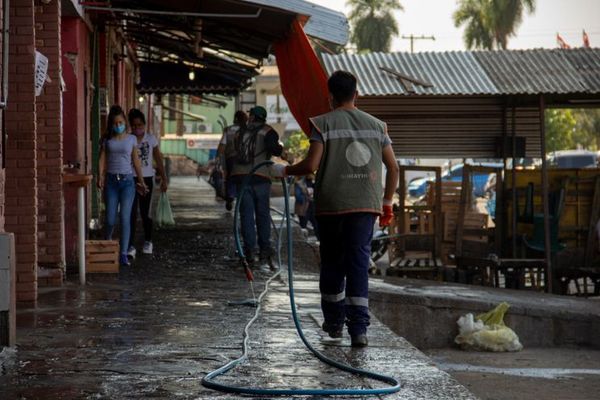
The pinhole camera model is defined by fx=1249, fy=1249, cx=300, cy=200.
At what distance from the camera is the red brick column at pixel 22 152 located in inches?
402

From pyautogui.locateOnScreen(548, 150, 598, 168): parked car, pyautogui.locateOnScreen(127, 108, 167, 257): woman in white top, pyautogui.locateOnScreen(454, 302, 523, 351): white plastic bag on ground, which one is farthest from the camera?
pyautogui.locateOnScreen(548, 150, 598, 168): parked car

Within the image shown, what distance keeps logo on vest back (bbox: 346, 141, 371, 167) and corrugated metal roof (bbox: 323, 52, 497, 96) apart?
7964 mm

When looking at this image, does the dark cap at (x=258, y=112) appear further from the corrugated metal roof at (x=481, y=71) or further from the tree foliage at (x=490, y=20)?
the tree foliage at (x=490, y=20)

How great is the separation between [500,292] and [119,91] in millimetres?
10863

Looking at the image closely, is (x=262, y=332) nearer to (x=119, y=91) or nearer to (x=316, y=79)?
(x=316, y=79)

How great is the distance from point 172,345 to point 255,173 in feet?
17.2

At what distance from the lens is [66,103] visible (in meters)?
14.4

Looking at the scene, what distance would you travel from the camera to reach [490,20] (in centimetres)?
8538

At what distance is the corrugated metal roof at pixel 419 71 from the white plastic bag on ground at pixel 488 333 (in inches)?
173

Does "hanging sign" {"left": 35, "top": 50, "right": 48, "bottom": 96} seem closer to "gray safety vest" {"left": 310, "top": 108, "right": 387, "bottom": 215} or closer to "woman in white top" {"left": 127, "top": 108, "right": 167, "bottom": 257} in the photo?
"gray safety vest" {"left": 310, "top": 108, "right": 387, "bottom": 215}

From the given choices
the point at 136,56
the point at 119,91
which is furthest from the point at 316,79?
the point at 136,56

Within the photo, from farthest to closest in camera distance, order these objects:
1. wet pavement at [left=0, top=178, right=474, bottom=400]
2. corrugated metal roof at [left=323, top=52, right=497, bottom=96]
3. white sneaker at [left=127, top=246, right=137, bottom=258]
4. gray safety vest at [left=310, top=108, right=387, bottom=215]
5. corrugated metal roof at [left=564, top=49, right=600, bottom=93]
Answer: corrugated metal roof at [left=564, top=49, right=600, bottom=93]
corrugated metal roof at [left=323, top=52, right=497, bottom=96]
white sneaker at [left=127, top=246, right=137, bottom=258]
gray safety vest at [left=310, top=108, right=387, bottom=215]
wet pavement at [left=0, top=178, right=474, bottom=400]

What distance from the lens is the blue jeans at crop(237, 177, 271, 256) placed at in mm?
13430

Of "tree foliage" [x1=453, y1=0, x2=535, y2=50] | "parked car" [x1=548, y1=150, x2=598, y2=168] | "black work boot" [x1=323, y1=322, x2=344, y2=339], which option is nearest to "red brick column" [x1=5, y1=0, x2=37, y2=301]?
"black work boot" [x1=323, y1=322, x2=344, y2=339]
